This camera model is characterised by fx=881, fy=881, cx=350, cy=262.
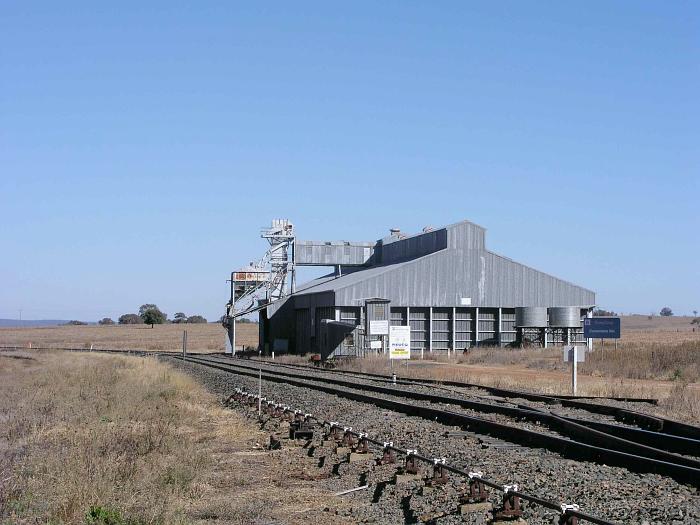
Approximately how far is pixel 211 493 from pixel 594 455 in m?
5.50

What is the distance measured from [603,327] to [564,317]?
23694 mm

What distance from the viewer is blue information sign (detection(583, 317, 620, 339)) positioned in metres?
31.5

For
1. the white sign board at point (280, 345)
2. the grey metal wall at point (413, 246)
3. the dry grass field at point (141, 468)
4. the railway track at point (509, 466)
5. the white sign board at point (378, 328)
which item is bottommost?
the dry grass field at point (141, 468)

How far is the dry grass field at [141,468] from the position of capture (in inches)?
391

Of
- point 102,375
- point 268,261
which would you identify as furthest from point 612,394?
point 268,261

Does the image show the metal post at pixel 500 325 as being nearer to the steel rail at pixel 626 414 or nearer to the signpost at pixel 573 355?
the signpost at pixel 573 355

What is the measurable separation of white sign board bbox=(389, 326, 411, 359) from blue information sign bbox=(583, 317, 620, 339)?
8.35 m

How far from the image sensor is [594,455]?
12750mm

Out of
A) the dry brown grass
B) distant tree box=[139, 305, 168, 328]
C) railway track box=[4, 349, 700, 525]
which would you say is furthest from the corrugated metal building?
distant tree box=[139, 305, 168, 328]

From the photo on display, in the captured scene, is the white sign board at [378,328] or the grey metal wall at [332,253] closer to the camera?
the white sign board at [378,328]

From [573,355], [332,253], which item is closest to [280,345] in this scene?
[332,253]

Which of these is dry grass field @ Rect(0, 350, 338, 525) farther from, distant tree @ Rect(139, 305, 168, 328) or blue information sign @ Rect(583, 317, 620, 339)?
distant tree @ Rect(139, 305, 168, 328)

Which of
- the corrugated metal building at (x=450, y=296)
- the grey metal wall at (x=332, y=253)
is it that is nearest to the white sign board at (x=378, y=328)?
the corrugated metal building at (x=450, y=296)

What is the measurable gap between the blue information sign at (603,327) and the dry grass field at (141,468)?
585 inches
